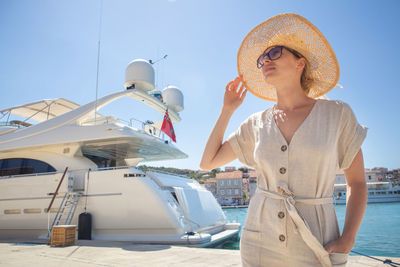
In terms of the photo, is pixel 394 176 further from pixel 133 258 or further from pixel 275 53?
pixel 275 53

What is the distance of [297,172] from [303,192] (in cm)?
8

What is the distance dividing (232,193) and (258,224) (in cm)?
5156

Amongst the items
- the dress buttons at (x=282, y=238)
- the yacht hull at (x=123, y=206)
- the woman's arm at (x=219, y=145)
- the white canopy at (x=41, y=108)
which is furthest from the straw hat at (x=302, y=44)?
the white canopy at (x=41, y=108)

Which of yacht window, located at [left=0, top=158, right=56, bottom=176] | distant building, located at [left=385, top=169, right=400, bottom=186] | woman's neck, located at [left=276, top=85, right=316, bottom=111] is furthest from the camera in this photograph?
distant building, located at [left=385, top=169, right=400, bottom=186]

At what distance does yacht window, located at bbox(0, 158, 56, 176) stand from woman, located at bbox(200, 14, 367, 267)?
1261 cm

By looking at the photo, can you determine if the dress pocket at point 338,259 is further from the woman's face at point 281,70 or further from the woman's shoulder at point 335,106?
the woman's face at point 281,70

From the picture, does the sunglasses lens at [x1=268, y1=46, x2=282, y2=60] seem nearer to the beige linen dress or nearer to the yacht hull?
the beige linen dress

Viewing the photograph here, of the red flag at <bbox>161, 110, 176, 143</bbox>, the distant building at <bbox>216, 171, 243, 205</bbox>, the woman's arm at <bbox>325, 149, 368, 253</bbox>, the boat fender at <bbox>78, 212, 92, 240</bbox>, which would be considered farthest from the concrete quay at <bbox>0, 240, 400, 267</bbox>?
the distant building at <bbox>216, 171, 243, 205</bbox>

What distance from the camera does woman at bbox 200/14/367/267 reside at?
3.45 feet

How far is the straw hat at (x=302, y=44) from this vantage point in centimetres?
144

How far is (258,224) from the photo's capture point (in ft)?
3.77

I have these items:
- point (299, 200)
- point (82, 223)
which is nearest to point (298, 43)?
point (299, 200)

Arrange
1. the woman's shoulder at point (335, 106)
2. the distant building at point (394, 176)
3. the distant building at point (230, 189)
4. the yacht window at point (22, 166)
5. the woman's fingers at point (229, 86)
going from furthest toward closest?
the distant building at point (394, 176)
the distant building at point (230, 189)
the yacht window at point (22, 166)
the woman's fingers at point (229, 86)
the woman's shoulder at point (335, 106)

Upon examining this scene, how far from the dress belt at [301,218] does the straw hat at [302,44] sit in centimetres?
74
